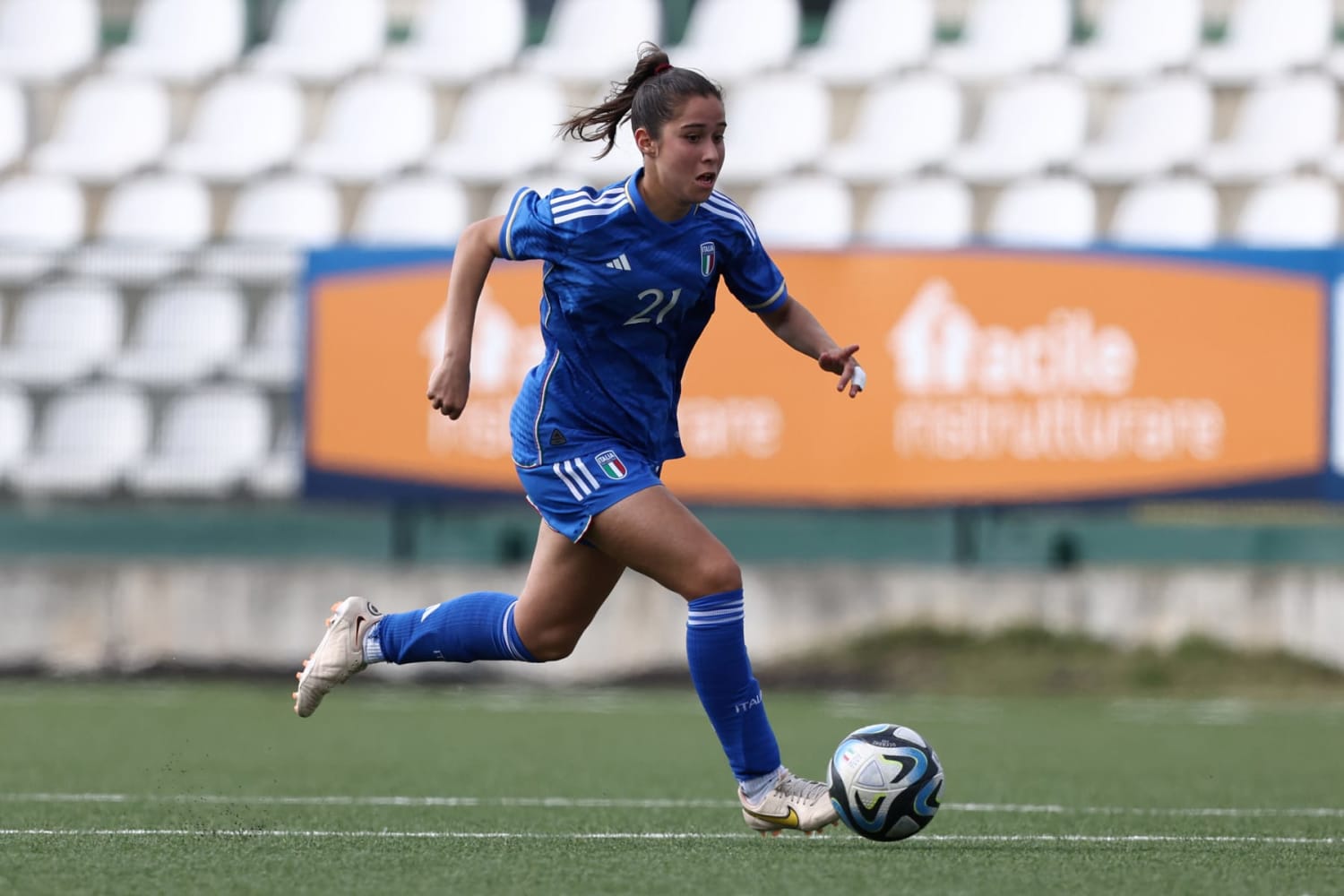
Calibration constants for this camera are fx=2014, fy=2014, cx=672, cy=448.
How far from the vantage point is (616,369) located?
4750 mm

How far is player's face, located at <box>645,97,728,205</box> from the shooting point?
4570 millimetres

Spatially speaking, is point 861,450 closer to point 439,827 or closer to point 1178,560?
point 1178,560

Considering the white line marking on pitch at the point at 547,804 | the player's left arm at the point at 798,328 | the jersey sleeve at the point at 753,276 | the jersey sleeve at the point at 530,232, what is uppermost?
the jersey sleeve at the point at 530,232

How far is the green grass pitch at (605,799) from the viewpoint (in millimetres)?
4012

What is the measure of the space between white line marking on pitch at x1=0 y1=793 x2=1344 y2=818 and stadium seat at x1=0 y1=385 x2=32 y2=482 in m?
7.05

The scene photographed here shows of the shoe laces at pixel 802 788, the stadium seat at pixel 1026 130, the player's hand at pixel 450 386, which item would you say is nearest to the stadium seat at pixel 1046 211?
the stadium seat at pixel 1026 130

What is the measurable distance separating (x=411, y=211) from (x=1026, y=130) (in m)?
4.21

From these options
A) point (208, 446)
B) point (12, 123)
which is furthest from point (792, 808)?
point (12, 123)

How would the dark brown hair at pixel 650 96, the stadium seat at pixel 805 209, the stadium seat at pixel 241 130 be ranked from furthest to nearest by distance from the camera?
1. the stadium seat at pixel 241 130
2. the stadium seat at pixel 805 209
3. the dark brown hair at pixel 650 96

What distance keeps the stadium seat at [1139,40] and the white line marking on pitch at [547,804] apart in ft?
29.8

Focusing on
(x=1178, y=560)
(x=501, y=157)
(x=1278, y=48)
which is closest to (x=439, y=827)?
(x=1178, y=560)

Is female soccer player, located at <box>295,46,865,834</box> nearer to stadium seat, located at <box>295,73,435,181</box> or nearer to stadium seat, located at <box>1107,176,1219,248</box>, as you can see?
stadium seat, located at <box>1107,176,1219,248</box>

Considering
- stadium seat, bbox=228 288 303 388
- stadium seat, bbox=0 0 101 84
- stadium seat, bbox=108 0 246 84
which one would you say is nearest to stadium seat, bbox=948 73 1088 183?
stadium seat, bbox=228 288 303 388

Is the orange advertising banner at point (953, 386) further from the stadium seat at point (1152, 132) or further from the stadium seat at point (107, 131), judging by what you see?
the stadium seat at point (107, 131)
